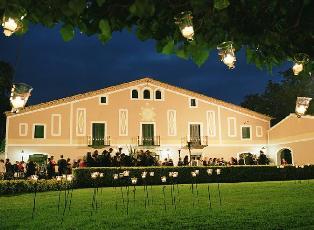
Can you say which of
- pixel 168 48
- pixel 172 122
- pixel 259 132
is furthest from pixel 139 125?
pixel 168 48

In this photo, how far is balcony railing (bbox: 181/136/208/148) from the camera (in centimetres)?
3334

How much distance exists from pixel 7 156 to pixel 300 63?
2942cm

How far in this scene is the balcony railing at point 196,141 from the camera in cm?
3334

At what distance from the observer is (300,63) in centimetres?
464

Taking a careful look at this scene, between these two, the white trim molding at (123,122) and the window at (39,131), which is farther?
the white trim molding at (123,122)

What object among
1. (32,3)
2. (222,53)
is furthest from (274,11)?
(32,3)

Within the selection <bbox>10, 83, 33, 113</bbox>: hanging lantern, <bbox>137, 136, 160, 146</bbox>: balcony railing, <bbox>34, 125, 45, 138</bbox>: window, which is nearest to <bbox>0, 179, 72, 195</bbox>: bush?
<bbox>10, 83, 33, 113</bbox>: hanging lantern

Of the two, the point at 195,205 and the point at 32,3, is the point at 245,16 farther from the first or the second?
the point at 195,205

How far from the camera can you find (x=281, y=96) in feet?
155

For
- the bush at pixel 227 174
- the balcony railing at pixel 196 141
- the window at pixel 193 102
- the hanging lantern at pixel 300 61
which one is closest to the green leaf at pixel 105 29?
the hanging lantern at pixel 300 61

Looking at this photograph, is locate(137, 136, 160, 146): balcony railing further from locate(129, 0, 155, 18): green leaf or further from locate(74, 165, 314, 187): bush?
locate(129, 0, 155, 18): green leaf

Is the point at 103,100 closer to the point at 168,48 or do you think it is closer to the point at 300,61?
the point at 300,61

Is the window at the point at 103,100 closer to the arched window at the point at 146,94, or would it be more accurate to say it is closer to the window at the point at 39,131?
the arched window at the point at 146,94

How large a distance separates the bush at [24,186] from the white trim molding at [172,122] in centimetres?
1783
